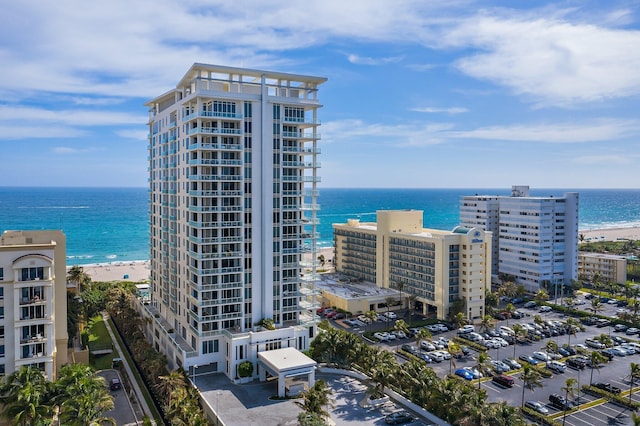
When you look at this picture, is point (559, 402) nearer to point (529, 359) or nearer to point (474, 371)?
point (474, 371)

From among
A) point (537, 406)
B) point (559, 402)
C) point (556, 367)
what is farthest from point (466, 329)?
point (537, 406)

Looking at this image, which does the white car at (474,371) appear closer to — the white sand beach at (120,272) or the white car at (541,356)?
the white car at (541,356)

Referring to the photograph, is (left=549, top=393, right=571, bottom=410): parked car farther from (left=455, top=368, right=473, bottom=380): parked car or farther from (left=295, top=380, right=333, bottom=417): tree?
(left=295, top=380, right=333, bottom=417): tree

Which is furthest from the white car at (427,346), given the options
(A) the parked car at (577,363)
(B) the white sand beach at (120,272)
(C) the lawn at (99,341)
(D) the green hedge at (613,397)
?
(B) the white sand beach at (120,272)

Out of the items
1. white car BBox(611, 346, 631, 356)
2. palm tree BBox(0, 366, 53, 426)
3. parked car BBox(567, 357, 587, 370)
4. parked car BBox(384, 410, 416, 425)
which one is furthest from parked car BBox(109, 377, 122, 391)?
white car BBox(611, 346, 631, 356)

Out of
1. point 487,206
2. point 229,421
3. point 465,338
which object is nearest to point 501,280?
point 487,206
